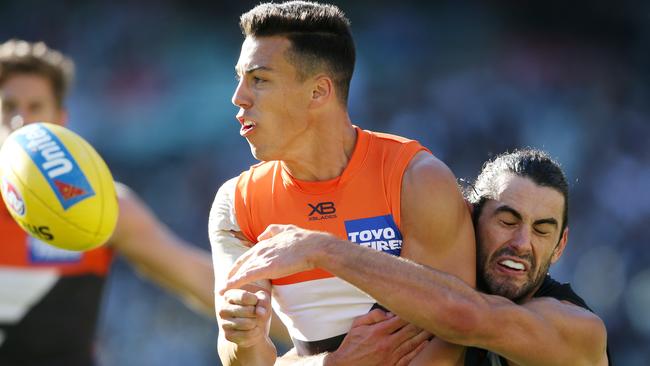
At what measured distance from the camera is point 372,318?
4410mm

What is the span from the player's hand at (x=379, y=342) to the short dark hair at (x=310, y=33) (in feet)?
3.51

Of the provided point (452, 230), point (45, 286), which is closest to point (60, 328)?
point (45, 286)

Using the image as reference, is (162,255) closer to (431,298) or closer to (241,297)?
(241,297)

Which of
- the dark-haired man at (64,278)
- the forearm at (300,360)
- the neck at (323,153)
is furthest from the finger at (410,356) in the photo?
the dark-haired man at (64,278)

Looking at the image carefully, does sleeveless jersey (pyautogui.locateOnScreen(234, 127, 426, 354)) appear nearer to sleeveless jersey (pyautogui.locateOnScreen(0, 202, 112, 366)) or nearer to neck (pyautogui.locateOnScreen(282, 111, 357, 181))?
neck (pyautogui.locateOnScreen(282, 111, 357, 181))

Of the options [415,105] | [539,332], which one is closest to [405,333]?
[539,332]

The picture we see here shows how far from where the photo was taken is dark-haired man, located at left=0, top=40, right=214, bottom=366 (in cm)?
643

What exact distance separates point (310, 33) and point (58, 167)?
1304 millimetres

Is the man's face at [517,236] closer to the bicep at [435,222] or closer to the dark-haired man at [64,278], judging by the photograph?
the bicep at [435,222]

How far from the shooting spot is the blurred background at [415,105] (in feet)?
32.5

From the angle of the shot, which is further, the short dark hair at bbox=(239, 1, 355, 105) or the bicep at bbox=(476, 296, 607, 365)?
the short dark hair at bbox=(239, 1, 355, 105)

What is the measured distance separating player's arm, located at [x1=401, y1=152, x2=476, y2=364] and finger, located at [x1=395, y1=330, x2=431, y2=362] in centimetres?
5

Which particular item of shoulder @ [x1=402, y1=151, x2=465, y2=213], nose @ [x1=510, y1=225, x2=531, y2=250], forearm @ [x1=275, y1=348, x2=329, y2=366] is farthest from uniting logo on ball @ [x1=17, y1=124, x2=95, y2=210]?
nose @ [x1=510, y1=225, x2=531, y2=250]

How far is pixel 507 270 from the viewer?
4.58 metres
